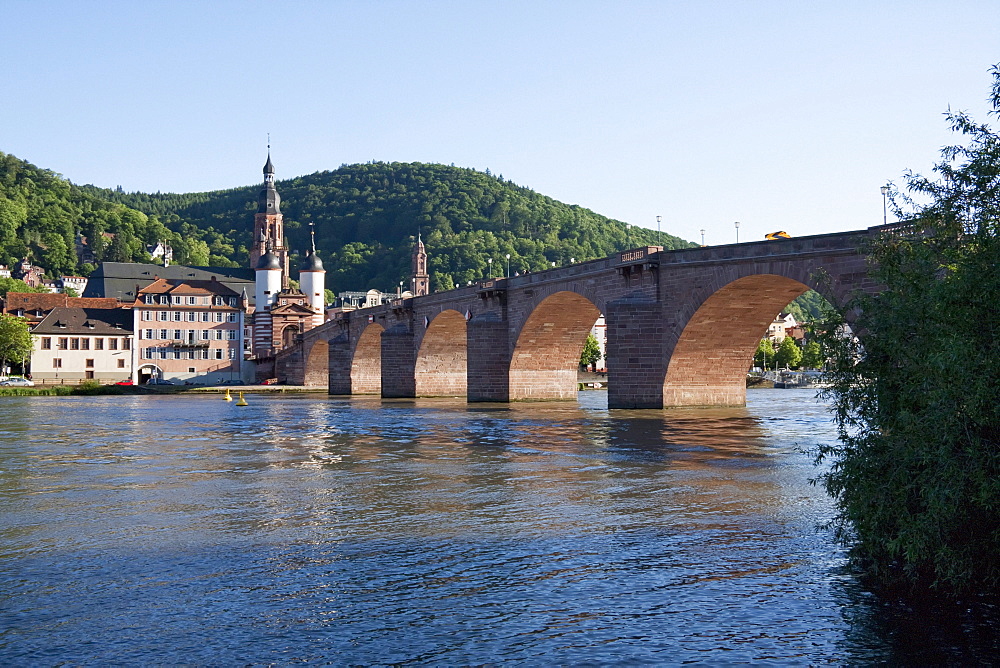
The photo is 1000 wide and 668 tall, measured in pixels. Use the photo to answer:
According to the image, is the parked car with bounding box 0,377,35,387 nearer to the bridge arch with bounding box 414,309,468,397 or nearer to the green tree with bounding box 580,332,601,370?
the bridge arch with bounding box 414,309,468,397

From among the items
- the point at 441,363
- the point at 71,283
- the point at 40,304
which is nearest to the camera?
the point at 441,363

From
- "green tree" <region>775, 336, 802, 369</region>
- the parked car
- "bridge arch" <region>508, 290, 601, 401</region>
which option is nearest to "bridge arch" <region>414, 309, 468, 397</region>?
"bridge arch" <region>508, 290, 601, 401</region>

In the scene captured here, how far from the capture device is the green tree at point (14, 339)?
3639 inches

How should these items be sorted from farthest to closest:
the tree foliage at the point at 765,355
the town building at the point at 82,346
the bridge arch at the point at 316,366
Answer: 1. the tree foliage at the point at 765,355
2. the bridge arch at the point at 316,366
3. the town building at the point at 82,346

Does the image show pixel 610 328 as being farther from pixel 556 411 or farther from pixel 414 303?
pixel 414 303

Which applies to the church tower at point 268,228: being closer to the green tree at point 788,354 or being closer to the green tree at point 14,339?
the green tree at point 14,339

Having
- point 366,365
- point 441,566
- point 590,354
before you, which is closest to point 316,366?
point 366,365

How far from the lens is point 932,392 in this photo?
9.56 m

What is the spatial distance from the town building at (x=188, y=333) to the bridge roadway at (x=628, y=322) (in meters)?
39.9

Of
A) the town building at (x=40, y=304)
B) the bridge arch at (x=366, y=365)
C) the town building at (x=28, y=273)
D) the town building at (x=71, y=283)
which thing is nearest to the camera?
the bridge arch at (x=366, y=365)

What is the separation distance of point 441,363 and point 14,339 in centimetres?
4305

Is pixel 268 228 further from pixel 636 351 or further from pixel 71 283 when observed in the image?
pixel 636 351

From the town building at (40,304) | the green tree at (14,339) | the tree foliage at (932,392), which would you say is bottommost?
the tree foliage at (932,392)

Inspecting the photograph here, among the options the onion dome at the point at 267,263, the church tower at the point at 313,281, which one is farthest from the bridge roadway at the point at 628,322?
the church tower at the point at 313,281
